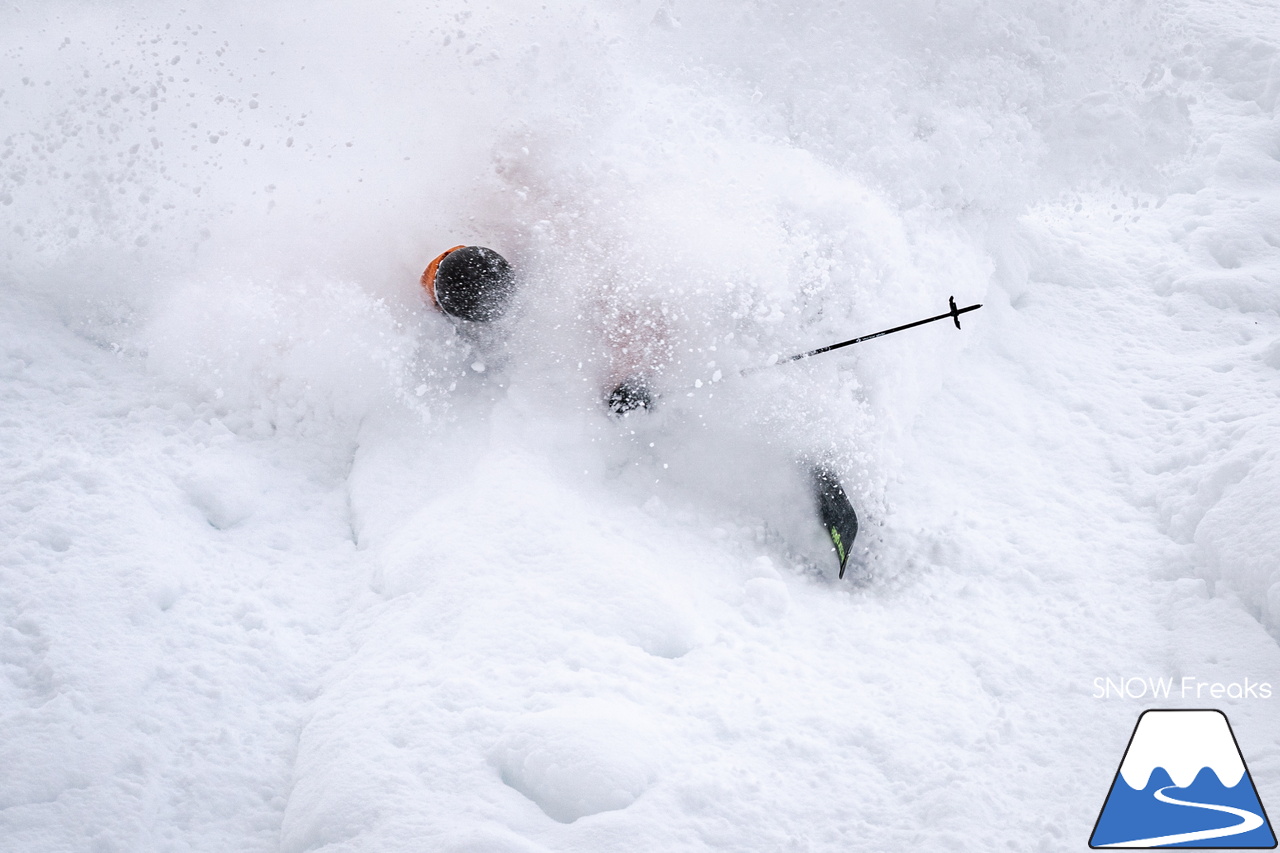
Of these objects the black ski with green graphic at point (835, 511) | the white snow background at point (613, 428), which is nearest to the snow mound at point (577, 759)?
the white snow background at point (613, 428)

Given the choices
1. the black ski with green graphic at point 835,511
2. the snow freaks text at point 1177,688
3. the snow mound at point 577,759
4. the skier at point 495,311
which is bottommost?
the snow mound at point 577,759

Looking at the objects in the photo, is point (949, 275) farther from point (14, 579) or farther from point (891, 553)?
point (14, 579)

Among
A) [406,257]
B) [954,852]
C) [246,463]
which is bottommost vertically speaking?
[954,852]

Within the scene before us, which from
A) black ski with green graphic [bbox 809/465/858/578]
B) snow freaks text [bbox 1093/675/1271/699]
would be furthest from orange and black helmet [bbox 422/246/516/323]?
snow freaks text [bbox 1093/675/1271/699]

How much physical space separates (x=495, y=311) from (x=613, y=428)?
0.69m

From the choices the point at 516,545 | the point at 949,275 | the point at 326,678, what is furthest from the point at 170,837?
the point at 949,275

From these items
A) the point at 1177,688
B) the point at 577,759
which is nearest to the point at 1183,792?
the point at 1177,688

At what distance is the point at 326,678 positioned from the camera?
8.04ft

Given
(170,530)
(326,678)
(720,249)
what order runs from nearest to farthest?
(326,678) < (170,530) < (720,249)

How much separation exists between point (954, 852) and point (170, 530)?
244 centimetres

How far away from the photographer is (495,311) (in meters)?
3.45

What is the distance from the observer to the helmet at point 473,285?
11.0 feet

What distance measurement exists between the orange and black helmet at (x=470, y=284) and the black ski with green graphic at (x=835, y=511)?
1.43 metres

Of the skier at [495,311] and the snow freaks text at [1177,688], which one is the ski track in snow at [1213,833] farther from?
the skier at [495,311]
